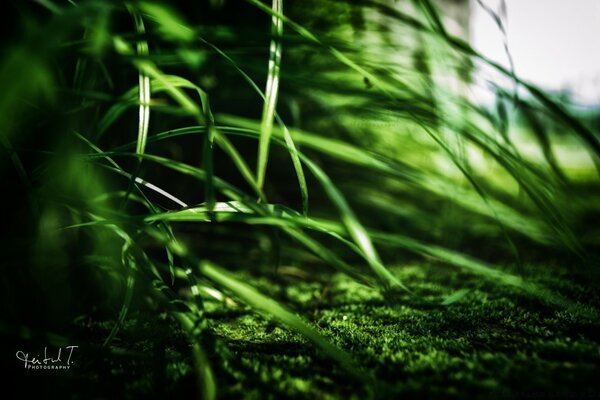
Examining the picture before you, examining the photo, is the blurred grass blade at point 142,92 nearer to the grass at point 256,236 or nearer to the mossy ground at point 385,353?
the grass at point 256,236

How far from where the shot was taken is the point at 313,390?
0.31 m

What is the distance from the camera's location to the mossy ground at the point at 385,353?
296mm

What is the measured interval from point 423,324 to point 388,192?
2.53 feet

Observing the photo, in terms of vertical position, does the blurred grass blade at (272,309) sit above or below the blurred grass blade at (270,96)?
below

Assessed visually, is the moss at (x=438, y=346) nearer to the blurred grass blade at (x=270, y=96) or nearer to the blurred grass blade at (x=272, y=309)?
the blurred grass blade at (x=272, y=309)

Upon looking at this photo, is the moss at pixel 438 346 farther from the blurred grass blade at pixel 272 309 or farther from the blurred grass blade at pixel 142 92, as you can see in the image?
the blurred grass blade at pixel 142 92

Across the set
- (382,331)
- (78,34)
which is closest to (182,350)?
(382,331)

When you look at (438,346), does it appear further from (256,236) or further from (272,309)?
(256,236)

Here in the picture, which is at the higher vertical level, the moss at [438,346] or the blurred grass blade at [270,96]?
the blurred grass blade at [270,96]

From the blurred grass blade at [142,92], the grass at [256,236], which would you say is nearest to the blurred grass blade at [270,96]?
the grass at [256,236]
